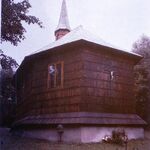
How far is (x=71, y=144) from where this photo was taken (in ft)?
39.1

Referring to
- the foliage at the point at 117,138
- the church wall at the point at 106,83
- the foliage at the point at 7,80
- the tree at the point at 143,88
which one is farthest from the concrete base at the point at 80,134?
the tree at the point at 143,88

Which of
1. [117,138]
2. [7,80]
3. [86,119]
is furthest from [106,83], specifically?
[7,80]

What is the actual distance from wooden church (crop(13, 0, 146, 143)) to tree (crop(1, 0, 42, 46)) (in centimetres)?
271

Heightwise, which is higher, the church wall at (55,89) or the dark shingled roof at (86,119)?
the church wall at (55,89)

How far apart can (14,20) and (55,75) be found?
410 centimetres

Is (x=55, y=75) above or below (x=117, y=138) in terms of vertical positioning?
above

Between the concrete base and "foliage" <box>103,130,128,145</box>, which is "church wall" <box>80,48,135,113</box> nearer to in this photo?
the concrete base

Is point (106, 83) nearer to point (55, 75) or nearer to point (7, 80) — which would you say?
point (55, 75)

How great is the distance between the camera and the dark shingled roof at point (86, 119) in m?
12.7

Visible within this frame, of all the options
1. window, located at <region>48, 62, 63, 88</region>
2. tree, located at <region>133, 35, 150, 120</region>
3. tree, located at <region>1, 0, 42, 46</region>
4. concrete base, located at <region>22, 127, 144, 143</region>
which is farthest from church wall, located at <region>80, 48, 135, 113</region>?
tree, located at <region>133, 35, 150, 120</region>

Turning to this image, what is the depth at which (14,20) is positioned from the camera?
35.4 ft

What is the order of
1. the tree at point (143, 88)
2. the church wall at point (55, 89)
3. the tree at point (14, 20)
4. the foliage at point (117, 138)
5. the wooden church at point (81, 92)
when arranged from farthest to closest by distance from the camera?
the tree at point (143, 88)
the church wall at point (55, 89)
the wooden church at point (81, 92)
the foliage at point (117, 138)
the tree at point (14, 20)

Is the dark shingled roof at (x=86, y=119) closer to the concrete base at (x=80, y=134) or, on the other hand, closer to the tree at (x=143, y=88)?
the concrete base at (x=80, y=134)

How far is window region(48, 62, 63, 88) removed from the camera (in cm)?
1398
